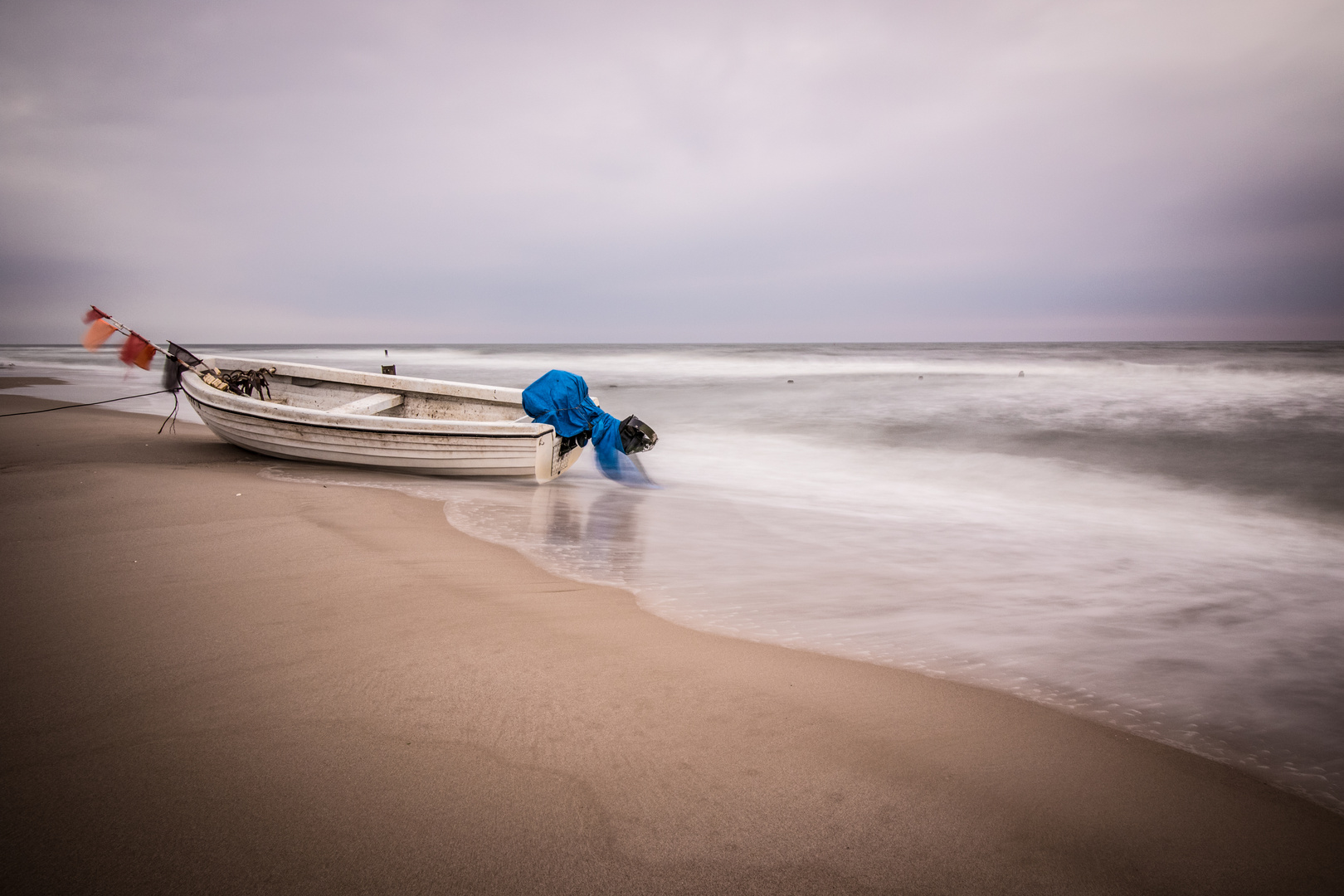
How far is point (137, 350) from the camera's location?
7184 millimetres

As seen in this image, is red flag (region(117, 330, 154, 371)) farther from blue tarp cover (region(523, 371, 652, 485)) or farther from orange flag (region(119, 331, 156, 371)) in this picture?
blue tarp cover (region(523, 371, 652, 485))

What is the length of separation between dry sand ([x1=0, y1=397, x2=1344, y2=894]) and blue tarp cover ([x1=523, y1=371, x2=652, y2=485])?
11.1 ft

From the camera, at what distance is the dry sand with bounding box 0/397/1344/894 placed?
5.61ft

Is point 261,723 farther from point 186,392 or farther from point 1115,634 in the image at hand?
point 186,392

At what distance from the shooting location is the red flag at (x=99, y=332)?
6.81 meters

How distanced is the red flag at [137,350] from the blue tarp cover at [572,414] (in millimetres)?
4447

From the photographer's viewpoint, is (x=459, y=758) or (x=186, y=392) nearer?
(x=459, y=758)

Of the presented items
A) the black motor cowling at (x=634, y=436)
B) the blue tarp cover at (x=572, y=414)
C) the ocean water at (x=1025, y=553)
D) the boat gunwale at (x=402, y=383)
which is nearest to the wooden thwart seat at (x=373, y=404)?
the boat gunwale at (x=402, y=383)

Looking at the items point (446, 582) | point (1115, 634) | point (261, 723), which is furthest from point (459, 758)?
point (1115, 634)

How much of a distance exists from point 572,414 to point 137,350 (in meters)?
5.14

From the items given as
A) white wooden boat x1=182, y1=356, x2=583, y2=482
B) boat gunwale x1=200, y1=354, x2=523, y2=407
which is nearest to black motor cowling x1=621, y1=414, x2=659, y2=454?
white wooden boat x1=182, y1=356, x2=583, y2=482

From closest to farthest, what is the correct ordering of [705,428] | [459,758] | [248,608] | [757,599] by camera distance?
[459,758] → [248,608] → [757,599] → [705,428]

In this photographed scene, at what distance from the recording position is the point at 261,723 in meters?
2.21

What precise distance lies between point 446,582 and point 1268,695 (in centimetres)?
417
